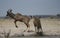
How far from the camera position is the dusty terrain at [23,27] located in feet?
49.1

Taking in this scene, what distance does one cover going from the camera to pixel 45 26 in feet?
49.3

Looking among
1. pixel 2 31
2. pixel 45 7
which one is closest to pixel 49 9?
pixel 45 7

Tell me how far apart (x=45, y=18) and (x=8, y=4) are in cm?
76

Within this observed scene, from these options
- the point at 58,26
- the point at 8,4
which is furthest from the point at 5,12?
the point at 58,26

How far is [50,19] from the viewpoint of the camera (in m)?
15.0

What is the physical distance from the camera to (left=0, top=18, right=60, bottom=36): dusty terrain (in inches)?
589

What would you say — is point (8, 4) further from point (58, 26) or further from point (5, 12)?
point (58, 26)

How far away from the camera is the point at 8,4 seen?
1488 cm

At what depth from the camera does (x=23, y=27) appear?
591 inches

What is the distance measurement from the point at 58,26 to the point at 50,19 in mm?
232

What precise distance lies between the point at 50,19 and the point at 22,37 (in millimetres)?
655

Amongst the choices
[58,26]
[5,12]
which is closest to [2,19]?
[5,12]

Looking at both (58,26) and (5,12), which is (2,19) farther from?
(58,26)

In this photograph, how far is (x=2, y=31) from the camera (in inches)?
592
